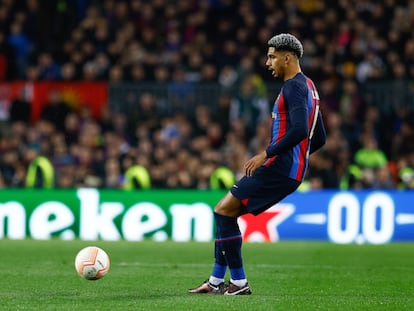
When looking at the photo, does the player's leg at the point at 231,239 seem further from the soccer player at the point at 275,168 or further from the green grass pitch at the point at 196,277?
the green grass pitch at the point at 196,277

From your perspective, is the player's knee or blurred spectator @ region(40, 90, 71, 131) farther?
blurred spectator @ region(40, 90, 71, 131)

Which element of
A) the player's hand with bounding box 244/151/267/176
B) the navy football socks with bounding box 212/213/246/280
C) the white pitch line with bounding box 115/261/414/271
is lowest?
the white pitch line with bounding box 115/261/414/271

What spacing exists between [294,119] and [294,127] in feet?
0.21

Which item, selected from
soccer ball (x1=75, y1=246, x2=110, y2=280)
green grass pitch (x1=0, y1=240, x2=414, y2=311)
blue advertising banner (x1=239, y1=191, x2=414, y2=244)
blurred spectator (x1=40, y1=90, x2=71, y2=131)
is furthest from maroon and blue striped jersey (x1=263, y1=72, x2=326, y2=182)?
blurred spectator (x1=40, y1=90, x2=71, y2=131)

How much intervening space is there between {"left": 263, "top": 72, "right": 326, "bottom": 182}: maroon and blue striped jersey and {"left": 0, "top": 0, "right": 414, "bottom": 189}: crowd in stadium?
9.64 metres

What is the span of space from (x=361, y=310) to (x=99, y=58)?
1471cm

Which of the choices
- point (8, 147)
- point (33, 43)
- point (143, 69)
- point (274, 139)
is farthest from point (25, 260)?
point (33, 43)

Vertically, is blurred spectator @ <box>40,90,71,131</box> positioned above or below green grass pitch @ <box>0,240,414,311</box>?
above

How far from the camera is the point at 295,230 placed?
17.3 m

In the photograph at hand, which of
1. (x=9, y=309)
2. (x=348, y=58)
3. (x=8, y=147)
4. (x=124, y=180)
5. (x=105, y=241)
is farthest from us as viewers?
(x=348, y=58)

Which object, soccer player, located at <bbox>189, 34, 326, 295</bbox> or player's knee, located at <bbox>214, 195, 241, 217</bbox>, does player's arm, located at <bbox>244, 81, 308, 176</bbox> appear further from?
player's knee, located at <bbox>214, 195, 241, 217</bbox>

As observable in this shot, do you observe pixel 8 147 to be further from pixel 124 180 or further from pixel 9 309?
pixel 9 309

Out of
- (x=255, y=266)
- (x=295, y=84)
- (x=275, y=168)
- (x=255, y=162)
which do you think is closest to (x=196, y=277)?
(x=255, y=266)

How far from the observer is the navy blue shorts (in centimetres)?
A: 898
